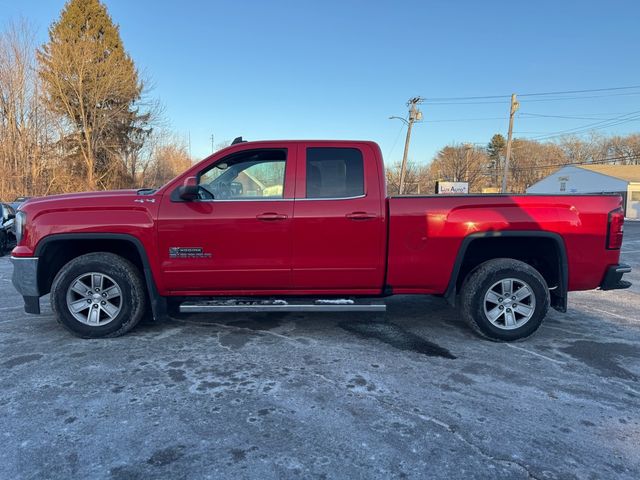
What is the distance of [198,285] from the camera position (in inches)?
166

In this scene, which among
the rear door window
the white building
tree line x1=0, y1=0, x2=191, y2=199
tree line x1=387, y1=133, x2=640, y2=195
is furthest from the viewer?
tree line x1=387, y1=133, x2=640, y2=195

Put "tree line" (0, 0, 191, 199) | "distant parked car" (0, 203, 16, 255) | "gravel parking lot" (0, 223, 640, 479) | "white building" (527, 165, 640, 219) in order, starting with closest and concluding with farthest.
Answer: "gravel parking lot" (0, 223, 640, 479) < "distant parked car" (0, 203, 16, 255) < "tree line" (0, 0, 191, 199) < "white building" (527, 165, 640, 219)

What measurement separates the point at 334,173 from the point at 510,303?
2.24 meters

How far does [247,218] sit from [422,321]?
247 cm

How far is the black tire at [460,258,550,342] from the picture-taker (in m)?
4.15

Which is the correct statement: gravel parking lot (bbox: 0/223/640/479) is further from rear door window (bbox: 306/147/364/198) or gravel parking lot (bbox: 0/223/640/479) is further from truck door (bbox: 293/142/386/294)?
rear door window (bbox: 306/147/364/198)

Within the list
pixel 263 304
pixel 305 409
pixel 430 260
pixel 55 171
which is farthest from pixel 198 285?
pixel 55 171

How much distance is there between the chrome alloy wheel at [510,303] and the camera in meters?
4.20

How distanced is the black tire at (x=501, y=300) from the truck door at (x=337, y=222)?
37.7 inches

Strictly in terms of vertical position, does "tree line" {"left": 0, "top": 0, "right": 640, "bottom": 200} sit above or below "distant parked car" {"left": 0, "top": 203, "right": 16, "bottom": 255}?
above

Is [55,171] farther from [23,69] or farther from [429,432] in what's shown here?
[429,432]

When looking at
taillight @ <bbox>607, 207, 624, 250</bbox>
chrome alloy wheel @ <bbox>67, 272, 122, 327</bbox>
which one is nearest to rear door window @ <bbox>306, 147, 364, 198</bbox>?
chrome alloy wheel @ <bbox>67, 272, 122, 327</bbox>

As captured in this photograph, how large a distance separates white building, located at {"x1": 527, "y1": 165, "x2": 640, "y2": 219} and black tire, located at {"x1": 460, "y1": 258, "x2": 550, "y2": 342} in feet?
135

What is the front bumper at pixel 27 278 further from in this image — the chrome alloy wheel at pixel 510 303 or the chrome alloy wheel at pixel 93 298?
the chrome alloy wheel at pixel 510 303
